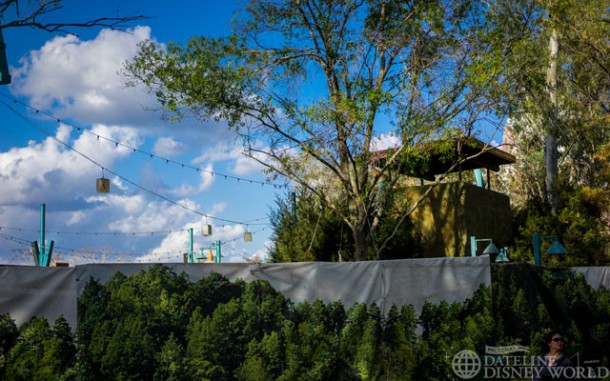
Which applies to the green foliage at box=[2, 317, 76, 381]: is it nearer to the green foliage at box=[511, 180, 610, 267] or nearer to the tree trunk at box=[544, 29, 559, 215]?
the green foliage at box=[511, 180, 610, 267]

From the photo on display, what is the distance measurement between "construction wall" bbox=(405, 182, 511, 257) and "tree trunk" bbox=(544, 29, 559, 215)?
214 inches

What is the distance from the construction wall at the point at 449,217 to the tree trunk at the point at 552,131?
5.43m

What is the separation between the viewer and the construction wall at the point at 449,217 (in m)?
27.7

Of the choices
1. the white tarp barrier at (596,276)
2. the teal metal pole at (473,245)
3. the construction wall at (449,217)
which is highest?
the construction wall at (449,217)

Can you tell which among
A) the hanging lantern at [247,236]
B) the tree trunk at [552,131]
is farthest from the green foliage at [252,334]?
the hanging lantern at [247,236]

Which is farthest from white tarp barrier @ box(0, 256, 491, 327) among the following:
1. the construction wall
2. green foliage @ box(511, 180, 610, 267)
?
green foliage @ box(511, 180, 610, 267)

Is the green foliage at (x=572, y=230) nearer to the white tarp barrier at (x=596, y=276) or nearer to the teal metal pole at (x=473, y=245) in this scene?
the teal metal pole at (x=473, y=245)

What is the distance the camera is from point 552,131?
3238cm

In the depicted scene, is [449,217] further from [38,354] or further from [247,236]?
[247,236]

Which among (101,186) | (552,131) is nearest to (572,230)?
(552,131)

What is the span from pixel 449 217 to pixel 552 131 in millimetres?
8015

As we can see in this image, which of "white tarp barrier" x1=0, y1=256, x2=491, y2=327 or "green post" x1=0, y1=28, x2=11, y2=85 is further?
"green post" x1=0, y1=28, x2=11, y2=85

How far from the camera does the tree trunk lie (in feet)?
106

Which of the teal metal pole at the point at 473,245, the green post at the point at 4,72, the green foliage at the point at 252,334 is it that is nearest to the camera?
the green foliage at the point at 252,334
